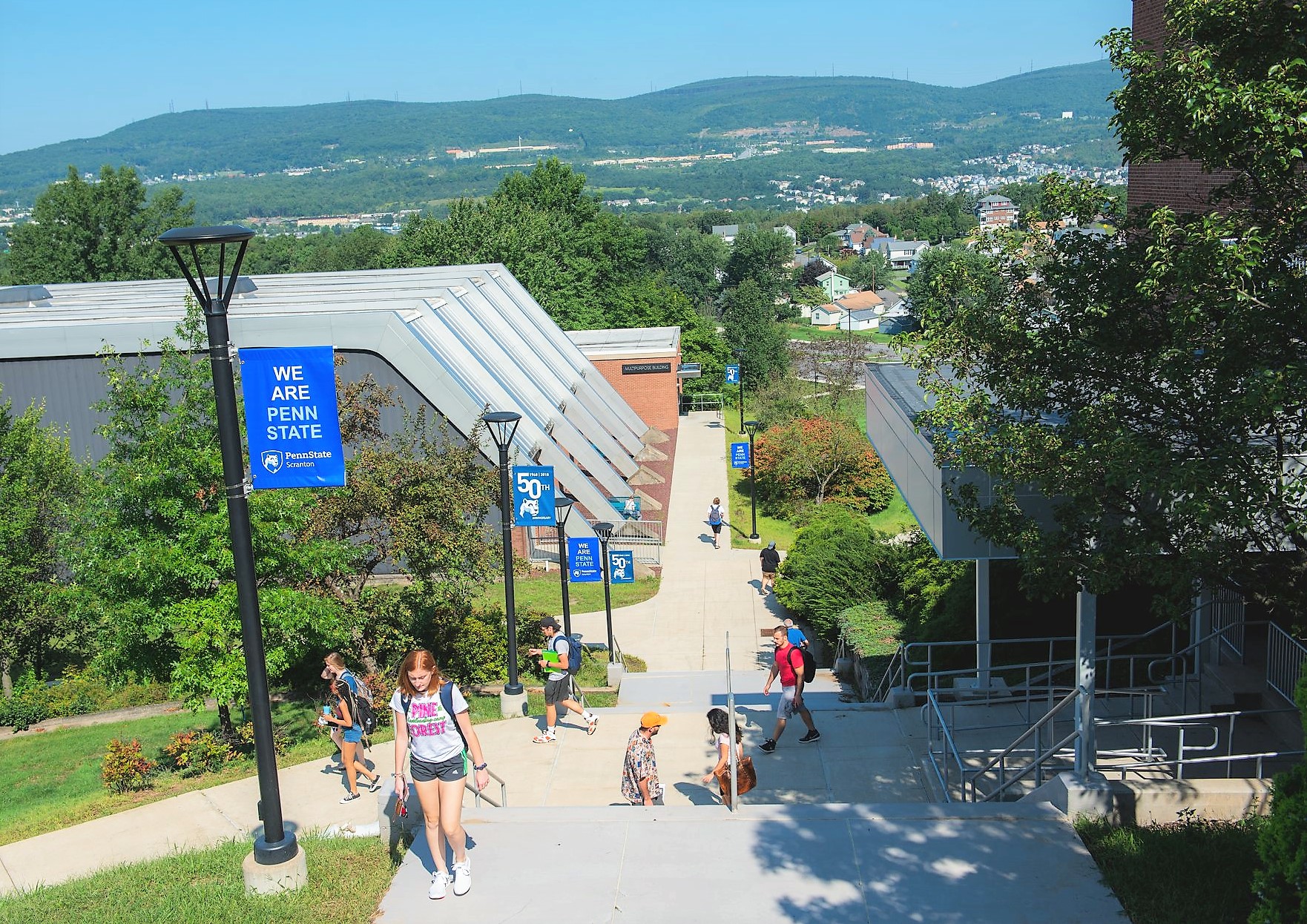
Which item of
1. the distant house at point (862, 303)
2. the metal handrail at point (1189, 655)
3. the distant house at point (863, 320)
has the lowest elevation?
the distant house at point (863, 320)

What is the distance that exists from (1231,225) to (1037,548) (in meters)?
2.66

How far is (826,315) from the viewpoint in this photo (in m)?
157

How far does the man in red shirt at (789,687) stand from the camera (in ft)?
41.4

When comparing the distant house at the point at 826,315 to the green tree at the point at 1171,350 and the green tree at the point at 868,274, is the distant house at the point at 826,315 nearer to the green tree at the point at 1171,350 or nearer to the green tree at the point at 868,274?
the green tree at the point at 868,274

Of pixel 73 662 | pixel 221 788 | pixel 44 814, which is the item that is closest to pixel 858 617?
pixel 221 788

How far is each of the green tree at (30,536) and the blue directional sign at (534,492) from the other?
698cm

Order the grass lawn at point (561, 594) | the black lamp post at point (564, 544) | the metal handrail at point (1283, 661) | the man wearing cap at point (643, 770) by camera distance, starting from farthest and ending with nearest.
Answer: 1. the grass lawn at point (561, 594)
2. the black lamp post at point (564, 544)
3. the metal handrail at point (1283, 661)
4. the man wearing cap at point (643, 770)

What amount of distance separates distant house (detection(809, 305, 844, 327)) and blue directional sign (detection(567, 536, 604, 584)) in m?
137

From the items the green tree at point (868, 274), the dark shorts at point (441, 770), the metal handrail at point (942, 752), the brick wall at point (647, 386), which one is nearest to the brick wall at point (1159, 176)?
the metal handrail at point (942, 752)

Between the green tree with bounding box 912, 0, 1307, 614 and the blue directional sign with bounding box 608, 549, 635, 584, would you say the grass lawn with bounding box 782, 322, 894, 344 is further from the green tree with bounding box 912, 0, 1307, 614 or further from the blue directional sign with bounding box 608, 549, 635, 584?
the green tree with bounding box 912, 0, 1307, 614

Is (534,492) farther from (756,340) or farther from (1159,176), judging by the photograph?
(756,340)

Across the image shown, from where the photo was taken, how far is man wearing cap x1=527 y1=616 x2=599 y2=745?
44.3 ft

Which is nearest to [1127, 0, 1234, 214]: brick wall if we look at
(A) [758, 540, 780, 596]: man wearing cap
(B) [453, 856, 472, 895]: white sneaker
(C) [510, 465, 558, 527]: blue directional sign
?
(C) [510, 465, 558, 527]: blue directional sign

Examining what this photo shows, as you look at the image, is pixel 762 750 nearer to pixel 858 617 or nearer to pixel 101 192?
pixel 858 617
